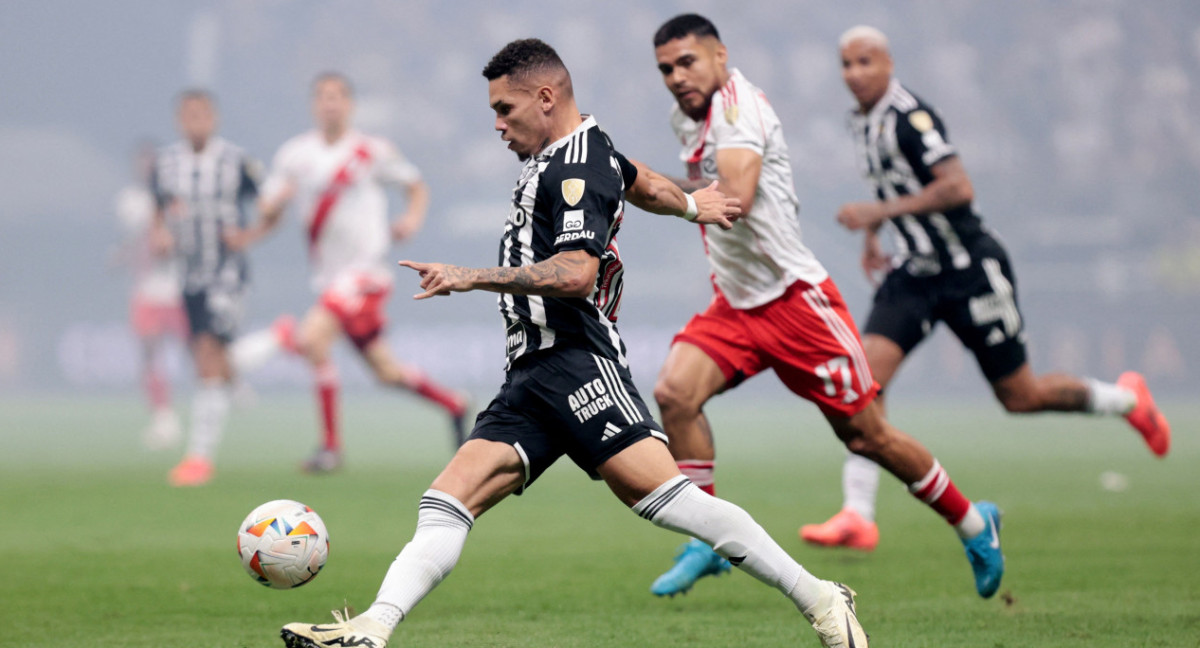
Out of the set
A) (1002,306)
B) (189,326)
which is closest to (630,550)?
(1002,306)

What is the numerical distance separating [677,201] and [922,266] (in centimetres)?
320

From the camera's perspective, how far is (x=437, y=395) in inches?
447

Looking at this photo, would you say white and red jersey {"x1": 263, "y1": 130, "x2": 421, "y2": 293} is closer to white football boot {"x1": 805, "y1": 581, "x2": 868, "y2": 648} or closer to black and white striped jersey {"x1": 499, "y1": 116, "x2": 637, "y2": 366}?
black and white striped jersey {"x1": 499, "y1": 116, "x2": 637, "y2": 366}

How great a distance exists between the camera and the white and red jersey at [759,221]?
18.4 feet

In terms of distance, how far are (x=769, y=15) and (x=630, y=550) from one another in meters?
23.8

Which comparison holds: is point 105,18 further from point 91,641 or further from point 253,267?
point 91,641

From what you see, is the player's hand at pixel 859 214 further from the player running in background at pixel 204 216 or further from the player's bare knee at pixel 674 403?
the player running in background at pixel 204 216

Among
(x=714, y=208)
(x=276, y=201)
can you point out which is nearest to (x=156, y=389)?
(x=276, y=201)

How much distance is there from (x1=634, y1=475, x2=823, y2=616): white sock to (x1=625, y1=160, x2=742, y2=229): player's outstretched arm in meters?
0.97

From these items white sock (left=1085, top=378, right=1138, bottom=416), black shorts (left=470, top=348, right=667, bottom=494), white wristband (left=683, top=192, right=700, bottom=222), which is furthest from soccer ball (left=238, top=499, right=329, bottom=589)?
white sock (left=1085, top=378, right=1138, bottom=416)

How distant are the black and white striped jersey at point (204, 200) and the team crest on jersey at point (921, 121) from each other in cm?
690

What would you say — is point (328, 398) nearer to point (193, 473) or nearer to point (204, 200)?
point (193, 473)

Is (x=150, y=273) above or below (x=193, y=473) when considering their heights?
above

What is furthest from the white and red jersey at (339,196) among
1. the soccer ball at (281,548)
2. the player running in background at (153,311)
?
the soccer ball at (281,548)
